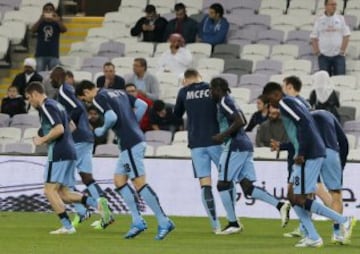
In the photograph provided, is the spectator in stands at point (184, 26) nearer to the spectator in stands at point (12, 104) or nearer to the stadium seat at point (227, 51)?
the stadium seat at point (227, 51)

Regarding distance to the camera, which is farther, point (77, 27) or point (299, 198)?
point (77, 27)

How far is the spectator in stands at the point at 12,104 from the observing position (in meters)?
27.3

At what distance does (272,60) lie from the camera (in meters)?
27.5

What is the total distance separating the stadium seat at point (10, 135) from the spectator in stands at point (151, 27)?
3.92 meters

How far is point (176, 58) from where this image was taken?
90.5ft

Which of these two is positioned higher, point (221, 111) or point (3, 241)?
point (221, 111)

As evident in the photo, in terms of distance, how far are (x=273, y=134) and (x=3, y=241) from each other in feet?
22.4

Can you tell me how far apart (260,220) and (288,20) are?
7110 millimetres

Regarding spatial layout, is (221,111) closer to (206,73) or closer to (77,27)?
(206,73)

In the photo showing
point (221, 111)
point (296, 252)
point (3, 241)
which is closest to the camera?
point (296, 252)

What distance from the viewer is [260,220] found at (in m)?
22.6

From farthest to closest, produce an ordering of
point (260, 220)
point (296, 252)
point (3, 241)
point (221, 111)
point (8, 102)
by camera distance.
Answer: point (8, 102), point (260, 220), point (221, 111), point (3, 241), point (296, 252)

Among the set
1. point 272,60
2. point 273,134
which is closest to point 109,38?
point 272,60

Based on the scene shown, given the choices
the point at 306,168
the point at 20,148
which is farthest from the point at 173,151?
the point at 306,168
